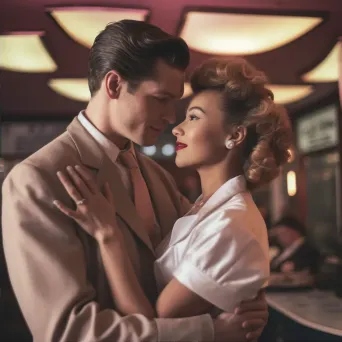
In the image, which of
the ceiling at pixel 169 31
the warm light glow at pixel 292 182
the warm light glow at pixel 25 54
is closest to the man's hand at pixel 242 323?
the ceiling at pixel 169 31

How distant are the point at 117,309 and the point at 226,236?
1.09 ft

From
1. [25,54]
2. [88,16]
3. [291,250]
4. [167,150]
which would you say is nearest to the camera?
[88,16]

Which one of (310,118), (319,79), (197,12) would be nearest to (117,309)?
(197,12)

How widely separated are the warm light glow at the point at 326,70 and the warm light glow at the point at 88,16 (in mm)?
1793

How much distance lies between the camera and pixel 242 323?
126 cm

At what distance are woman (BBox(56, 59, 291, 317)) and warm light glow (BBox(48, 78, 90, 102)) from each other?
352cm

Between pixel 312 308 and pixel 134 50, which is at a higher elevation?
pixel 134 50

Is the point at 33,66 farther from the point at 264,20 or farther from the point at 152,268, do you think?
the point at 152,268

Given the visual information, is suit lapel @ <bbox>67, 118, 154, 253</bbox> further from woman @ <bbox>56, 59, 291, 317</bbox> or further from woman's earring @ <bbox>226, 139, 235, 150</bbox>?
A: woman's earring @ <bbox>226, 139, 235, 150</bbox>

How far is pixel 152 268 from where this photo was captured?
1387mm

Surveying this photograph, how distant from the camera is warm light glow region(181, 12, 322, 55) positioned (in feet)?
10.7

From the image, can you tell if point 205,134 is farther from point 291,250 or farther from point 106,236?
point 291,250

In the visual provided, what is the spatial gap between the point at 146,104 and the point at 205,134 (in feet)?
0.61

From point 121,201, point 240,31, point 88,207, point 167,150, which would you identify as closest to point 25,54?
point 240,31
